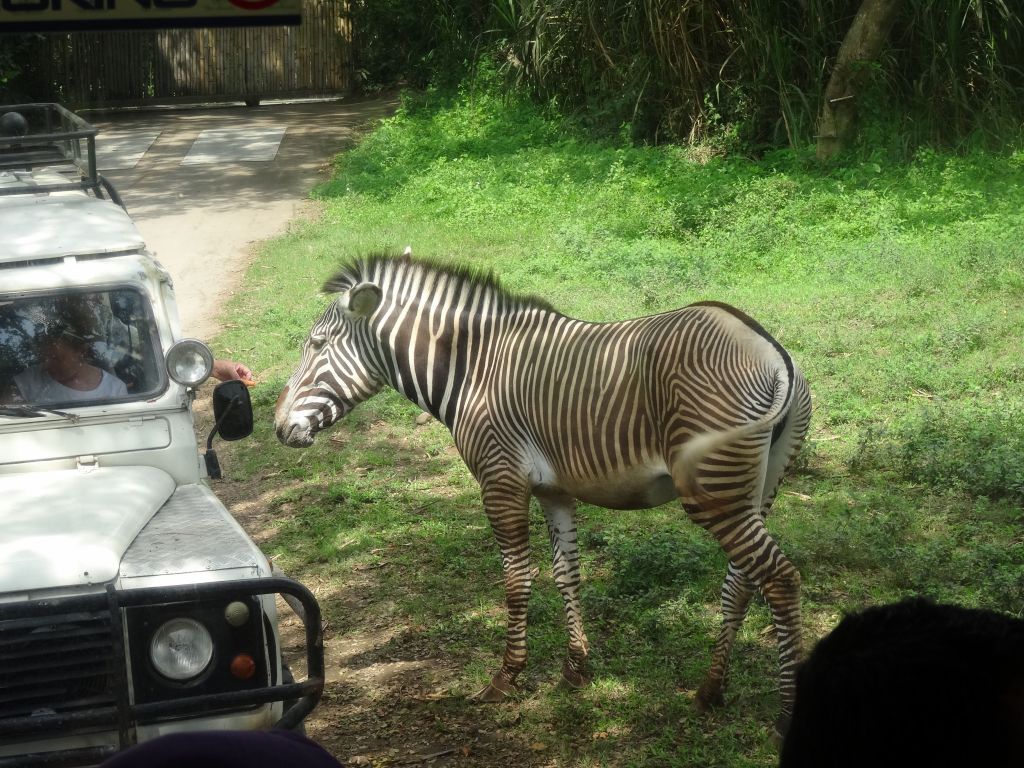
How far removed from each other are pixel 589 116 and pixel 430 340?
10681mm

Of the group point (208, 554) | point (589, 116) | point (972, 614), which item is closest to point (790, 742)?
point (972, 614)

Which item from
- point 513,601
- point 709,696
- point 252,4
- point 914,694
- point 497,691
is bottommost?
point 497,691

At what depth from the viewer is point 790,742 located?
3.49ft

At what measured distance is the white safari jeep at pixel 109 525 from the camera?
3.03m

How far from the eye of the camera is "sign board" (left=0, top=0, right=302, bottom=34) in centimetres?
606

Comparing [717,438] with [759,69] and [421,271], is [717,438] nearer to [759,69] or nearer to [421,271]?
[421,271]

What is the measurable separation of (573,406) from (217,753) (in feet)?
10.7

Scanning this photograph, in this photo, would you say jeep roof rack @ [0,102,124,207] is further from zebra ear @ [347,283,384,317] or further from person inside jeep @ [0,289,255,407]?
zebra ear @ [347,283,384,317]

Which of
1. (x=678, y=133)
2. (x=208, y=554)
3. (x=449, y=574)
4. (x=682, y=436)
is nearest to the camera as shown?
(x=208, y=554)

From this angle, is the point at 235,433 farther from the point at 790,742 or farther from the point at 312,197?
the point at 312,197

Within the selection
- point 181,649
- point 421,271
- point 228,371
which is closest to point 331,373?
point 228,371

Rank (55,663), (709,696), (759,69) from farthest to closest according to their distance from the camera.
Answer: (759,69)
(709,696)
(55,663)

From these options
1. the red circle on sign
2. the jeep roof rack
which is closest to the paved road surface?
the red circle on sign

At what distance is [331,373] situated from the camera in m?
4.78
